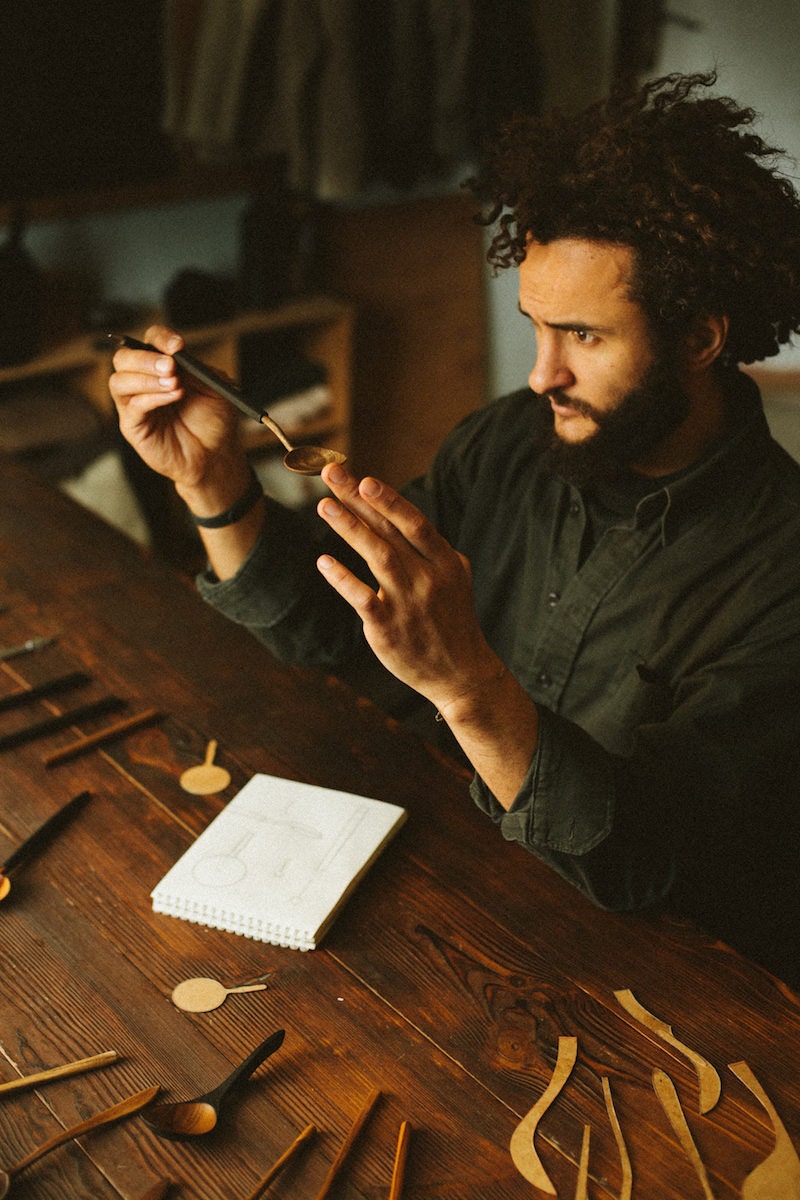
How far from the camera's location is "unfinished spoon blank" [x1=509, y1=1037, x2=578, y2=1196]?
0.86 m

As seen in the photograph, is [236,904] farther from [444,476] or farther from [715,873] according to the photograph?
[444,476]

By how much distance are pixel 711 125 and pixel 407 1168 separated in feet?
4.51

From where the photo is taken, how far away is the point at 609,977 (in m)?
1.05

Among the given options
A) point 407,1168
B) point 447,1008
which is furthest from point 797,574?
point 407,1168

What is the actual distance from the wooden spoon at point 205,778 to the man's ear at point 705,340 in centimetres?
84

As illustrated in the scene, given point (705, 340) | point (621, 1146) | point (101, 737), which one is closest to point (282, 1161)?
point (621, 1146)

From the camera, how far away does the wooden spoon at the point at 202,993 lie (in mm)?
1003

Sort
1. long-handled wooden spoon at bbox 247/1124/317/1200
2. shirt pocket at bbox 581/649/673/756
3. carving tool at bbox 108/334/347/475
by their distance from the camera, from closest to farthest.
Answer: long-handled wooden spoon at bbox 247/1124/317/1200, carving tool at bbox 108/334/347/475, shirt pocket at bbox 581/649/673/756

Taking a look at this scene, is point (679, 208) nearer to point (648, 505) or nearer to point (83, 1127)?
point (648, 505)

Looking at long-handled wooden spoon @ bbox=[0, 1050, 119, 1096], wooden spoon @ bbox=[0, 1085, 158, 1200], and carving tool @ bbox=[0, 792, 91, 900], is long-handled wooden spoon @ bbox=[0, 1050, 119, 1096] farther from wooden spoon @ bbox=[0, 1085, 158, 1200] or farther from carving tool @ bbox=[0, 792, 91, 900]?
carving tool @ bbox=[0, 792, 91, 900]

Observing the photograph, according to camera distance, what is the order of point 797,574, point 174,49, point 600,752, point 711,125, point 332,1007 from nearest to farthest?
point 332,1007 < point 600,752 < point 797,574 < point 711,125 < point 174,49

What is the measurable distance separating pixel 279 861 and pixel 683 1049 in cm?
44

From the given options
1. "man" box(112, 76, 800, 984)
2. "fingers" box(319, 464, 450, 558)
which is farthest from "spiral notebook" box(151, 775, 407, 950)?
"fingers" box(319, 464, 450, 558)

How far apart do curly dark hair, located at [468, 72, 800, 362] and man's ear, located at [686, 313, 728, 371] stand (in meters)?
0.01
